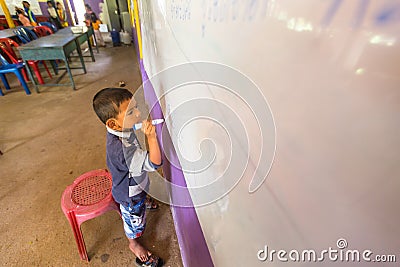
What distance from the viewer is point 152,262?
118 centimetres

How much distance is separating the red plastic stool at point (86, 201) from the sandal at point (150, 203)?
36cm

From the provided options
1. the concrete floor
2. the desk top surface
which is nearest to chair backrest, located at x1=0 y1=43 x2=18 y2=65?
the desk top surface

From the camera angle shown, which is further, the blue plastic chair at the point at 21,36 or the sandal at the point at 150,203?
the blue plastic chair at the point at 21,36

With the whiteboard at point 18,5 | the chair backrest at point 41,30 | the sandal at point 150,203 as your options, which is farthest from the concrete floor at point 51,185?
the whiteboard at point 18,5

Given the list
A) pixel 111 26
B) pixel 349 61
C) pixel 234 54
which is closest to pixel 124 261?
pixel 234 54

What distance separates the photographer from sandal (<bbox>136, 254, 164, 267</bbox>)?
118cm

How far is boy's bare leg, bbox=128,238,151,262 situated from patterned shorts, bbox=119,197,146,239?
56 millimetres

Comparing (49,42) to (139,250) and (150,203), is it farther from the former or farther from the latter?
(139,250)

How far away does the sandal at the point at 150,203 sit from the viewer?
5.10 ft

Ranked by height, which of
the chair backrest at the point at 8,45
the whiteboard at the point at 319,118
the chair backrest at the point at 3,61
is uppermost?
the whiteboard at the point at 319,118

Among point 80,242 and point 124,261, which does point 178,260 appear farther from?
point 80,242

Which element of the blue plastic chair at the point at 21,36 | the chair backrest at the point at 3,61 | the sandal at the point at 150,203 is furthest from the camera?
the blue plastic chair at the point at 21,36

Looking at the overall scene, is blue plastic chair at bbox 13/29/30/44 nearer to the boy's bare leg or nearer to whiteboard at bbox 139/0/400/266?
the boy's bare leg

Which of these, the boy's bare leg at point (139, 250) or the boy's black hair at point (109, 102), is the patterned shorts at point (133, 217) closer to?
the boy's bare leg at point (139, 250)
